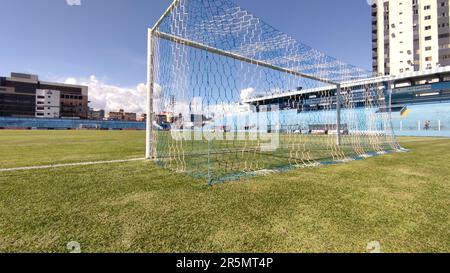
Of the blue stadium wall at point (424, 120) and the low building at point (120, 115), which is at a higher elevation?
the low building at point (120, 115)

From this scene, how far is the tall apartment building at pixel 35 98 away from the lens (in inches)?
2613

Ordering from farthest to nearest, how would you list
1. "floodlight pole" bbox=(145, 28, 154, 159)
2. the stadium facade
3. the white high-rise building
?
the white high-rise building
the stadium facade
"floodlight pole" bbox=(145, 28, 154, 159)

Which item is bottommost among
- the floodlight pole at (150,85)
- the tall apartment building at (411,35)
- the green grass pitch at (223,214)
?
the green grass pitch at (223,214)

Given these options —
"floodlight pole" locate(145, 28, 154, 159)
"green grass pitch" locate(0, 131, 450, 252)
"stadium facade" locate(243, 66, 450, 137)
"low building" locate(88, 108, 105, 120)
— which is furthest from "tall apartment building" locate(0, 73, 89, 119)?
"green grass pitch" locate(0, 131, 450, 252)

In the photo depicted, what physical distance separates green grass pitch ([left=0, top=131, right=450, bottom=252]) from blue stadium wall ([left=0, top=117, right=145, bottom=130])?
55.8 metres

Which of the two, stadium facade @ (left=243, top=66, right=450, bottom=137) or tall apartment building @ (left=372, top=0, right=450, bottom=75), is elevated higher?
tall apartment building @ (left=372, top=0, right=450, bottom=75)

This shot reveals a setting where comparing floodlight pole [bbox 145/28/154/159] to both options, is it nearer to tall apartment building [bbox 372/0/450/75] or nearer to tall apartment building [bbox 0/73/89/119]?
tall apartment building [bbox 372/0/450/75]

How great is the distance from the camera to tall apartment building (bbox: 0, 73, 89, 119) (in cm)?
6638

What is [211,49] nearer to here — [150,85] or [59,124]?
[150,85]

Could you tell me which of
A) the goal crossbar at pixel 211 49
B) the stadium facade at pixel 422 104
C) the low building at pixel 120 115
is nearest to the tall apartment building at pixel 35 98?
the low building at pixel 120 115

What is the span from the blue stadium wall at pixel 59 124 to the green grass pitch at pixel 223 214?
183 ft

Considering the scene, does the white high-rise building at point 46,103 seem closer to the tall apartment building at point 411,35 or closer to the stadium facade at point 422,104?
the stadium facade at point 422,104
